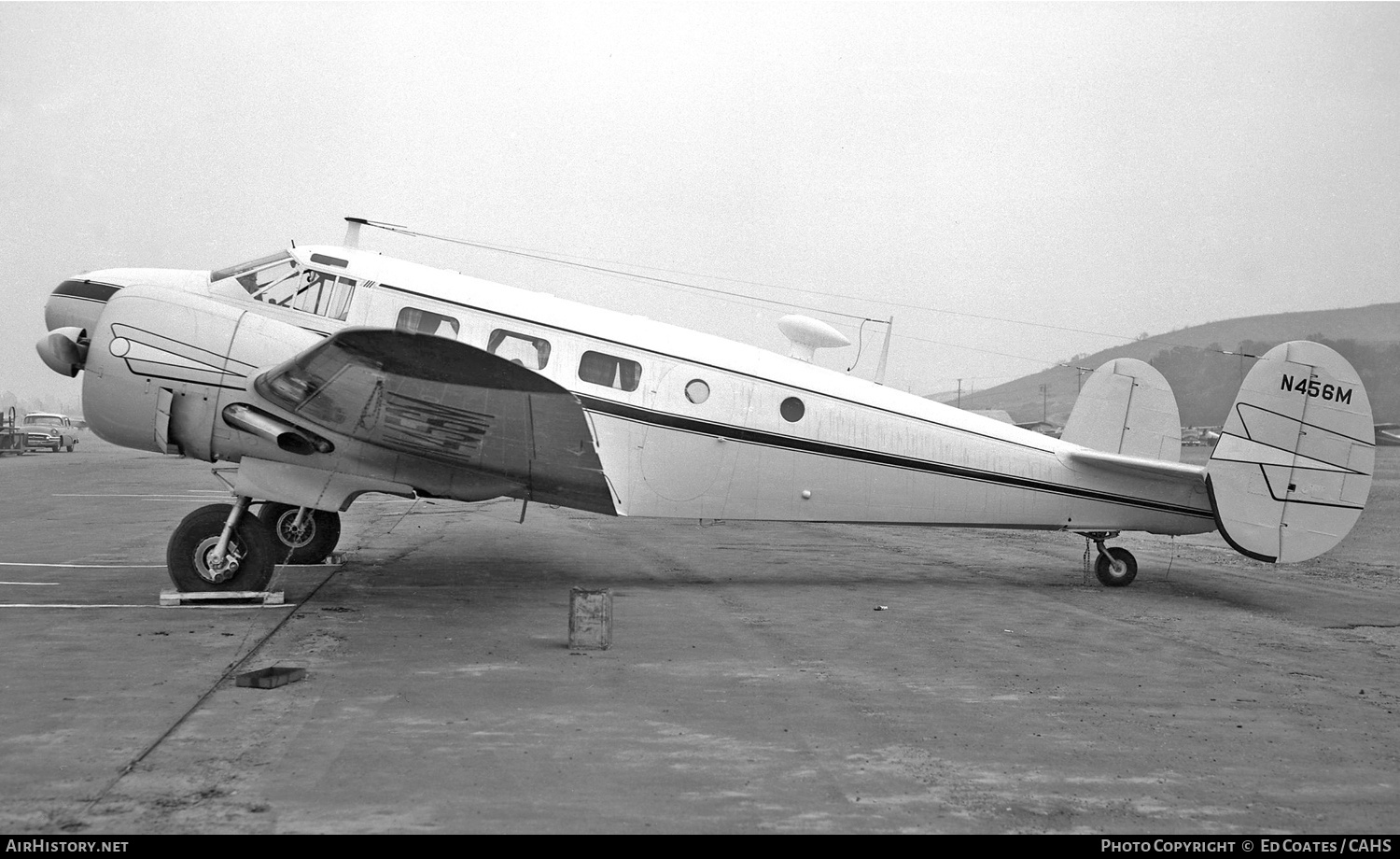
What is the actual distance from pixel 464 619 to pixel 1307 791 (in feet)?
21.6

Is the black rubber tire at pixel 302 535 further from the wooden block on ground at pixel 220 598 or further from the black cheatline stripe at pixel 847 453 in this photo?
the black cheatline stripe at pixel 847 453

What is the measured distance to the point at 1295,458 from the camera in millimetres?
11008

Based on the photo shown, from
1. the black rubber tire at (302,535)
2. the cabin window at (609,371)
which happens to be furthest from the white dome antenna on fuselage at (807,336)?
the black rubber tire at (302,535)

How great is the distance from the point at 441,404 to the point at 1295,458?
9.05 m

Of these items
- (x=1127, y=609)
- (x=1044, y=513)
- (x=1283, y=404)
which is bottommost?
(x=1127, y=609)

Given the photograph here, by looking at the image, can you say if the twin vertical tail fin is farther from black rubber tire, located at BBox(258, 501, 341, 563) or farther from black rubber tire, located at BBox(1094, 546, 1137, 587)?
black rubber tire, located at BBox(258, 501, 341, 563)

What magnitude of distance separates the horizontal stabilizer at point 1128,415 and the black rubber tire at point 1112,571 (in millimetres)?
1270

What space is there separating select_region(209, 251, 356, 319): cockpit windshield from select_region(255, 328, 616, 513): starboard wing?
1359 mm

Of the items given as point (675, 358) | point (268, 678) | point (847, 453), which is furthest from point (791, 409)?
point (268, 678)

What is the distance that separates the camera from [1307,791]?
4941 millimetres

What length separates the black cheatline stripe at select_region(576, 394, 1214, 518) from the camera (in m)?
10.6

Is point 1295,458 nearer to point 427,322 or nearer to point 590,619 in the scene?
point 590,619
